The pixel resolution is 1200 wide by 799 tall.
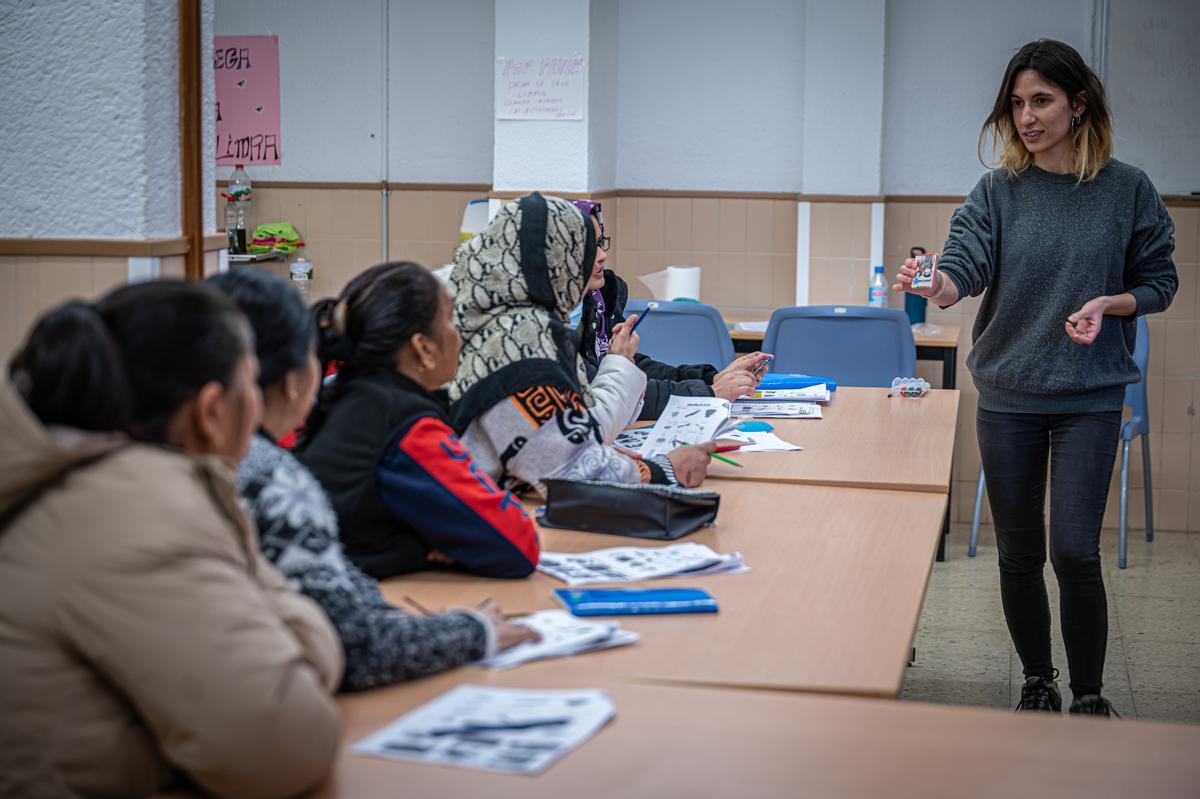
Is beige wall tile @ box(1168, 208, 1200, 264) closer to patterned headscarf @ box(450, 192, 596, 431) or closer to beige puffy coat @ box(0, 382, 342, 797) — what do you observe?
patterned headscarf @ box(450, 192, 596, 431)

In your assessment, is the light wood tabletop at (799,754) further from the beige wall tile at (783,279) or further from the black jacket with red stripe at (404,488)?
the beige wall tile at (783,279)

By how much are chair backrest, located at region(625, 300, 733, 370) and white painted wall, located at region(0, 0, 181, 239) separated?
2477 millimetres

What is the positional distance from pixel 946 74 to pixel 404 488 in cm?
438

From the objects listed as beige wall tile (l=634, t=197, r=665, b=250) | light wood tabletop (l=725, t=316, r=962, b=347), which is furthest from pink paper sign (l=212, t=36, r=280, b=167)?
light wood tabletop (l=725, t=316, r=962, b=347)

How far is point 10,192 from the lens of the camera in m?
2.53

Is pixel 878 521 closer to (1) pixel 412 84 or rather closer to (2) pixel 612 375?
(2) pixel 612 375

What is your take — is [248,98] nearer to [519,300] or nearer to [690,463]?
[519,300]

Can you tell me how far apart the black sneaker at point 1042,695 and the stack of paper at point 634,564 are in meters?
1.26

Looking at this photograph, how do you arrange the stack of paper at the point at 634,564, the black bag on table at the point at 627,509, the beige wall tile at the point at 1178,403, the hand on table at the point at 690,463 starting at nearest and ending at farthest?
the stack of paper at the point at 634,564 → the black bag on table at the point at 627,509 → the hand on table at the point at 690,463 → the beige wall tile at the point at 1178,403

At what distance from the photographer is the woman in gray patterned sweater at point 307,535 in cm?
148

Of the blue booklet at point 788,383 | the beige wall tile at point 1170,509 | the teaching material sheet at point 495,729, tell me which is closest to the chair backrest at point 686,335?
the blue booklet at point 788,383

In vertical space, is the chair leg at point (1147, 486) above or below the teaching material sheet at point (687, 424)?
below

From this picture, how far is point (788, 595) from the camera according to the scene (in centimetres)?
198

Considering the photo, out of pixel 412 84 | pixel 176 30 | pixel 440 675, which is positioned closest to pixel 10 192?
pixel 176 30
